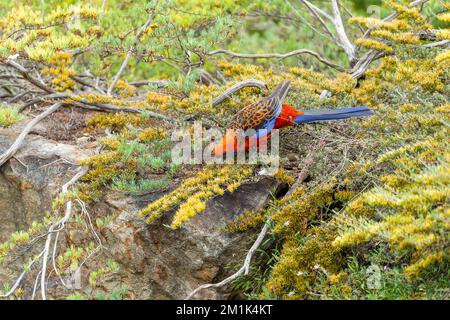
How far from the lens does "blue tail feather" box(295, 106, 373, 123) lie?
15.1 feet

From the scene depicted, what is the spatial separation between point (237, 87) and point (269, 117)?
1.85 ft

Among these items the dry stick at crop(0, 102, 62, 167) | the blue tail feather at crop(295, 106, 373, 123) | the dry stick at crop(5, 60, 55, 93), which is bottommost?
the dry stick at crop(0, 102, 62, 167)

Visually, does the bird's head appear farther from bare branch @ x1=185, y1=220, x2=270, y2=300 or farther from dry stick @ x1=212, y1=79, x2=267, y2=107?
bare branch @ x1=185, y1=220, x2=270, y2=300

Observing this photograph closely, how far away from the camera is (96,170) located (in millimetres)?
4406

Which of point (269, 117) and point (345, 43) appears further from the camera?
point (345, 43)

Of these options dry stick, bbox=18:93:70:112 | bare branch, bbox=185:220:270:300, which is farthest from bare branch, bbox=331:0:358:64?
dry stick, bbox=18:93:70:112

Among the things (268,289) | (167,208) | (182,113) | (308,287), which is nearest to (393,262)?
(308,287)

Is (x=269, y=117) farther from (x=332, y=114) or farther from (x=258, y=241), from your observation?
(x=258, y=241)

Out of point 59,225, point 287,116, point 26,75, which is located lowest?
point 59,225

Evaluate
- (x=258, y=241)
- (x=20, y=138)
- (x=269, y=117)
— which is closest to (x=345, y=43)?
(x=269, y=117)

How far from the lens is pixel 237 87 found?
4844 mm

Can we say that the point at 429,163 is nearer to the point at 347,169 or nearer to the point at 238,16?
the point at 347,169

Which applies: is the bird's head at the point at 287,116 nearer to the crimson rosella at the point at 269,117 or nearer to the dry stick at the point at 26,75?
the crimson rosella at the point at 269,117

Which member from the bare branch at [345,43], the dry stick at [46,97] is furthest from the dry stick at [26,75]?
the bare branch at [345,43]
